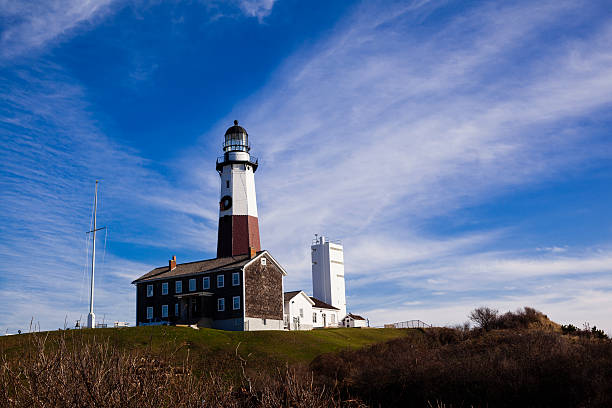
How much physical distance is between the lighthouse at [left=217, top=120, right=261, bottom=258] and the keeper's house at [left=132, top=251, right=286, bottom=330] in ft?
10.6

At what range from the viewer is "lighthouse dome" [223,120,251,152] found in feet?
202

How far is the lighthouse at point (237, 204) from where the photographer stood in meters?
56.5

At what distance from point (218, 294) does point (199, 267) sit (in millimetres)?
4073

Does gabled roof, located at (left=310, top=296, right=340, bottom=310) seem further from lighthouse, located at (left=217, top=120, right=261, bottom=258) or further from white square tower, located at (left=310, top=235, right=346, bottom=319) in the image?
lighthouse, located at (left=217, top=120, right=261, bottom=258)

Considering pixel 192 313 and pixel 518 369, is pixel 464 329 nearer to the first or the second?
pixel 518 369

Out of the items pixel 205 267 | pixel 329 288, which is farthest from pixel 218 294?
pixel 329 288

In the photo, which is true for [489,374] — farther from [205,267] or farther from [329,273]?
[329,273]

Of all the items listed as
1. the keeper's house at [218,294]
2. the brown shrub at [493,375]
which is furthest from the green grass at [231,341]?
the brown shrub at [493,375]

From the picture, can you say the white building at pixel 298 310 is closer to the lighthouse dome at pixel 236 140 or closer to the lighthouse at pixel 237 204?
the lighthouse at pixel 237 204

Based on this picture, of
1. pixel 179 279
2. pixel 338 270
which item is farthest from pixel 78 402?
pixel 338 270

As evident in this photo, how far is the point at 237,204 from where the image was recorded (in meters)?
57.7

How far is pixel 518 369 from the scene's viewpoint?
2367 cm

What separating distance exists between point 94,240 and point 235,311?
1342cm

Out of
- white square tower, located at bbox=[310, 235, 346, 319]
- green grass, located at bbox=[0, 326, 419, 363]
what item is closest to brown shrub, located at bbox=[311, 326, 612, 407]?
green grass, located at bbox=[0, 326, 419, 363]
